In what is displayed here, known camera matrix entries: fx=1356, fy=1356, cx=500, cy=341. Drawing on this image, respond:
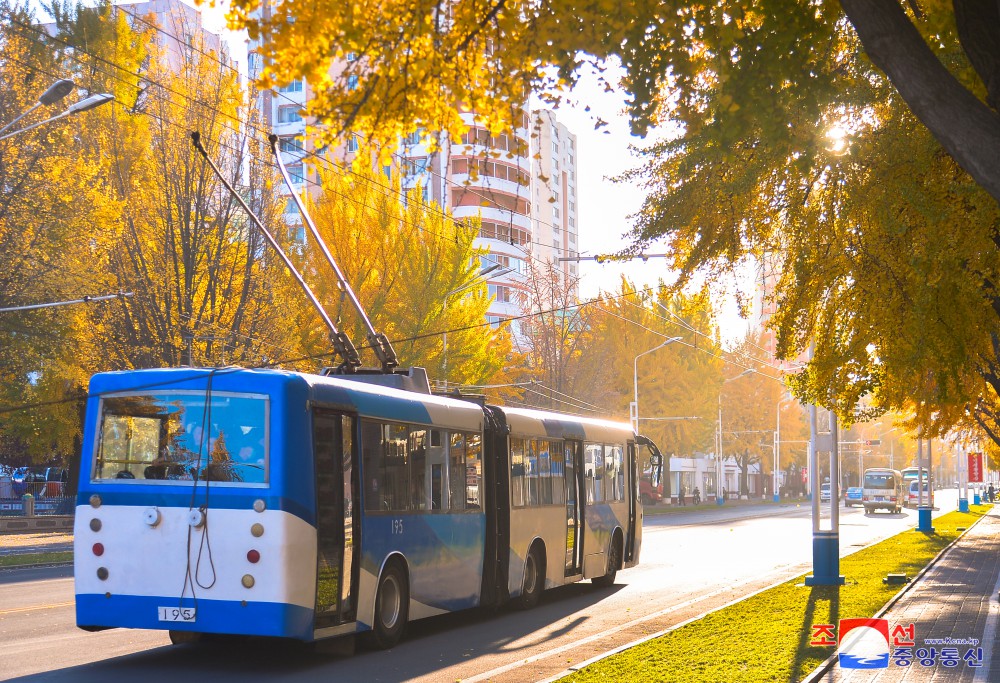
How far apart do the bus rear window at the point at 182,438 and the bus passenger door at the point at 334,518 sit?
25.3 inches

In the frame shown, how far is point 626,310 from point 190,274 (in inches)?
1362

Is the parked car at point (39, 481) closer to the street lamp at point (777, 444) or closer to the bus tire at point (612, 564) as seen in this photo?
the bus tire at point (612, 564)

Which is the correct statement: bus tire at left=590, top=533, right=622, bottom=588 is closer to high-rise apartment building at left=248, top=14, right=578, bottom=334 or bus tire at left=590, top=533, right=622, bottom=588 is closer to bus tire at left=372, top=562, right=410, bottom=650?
high-rise apartment building at left=248, top=14, right=578, bottom=334

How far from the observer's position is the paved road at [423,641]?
1220 cm

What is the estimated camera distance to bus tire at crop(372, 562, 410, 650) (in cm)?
1416

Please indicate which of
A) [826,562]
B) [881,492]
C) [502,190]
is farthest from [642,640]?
[502,190]

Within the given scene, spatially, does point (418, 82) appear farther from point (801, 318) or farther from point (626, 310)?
point (626, 310)

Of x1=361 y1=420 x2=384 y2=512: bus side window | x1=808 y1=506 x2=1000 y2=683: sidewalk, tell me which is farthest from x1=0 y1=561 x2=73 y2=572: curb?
x1=808 y1=506 x2=1000 y2=683: sidewalk

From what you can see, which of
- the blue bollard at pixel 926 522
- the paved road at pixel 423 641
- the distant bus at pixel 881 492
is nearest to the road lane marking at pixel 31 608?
the paved road at pixel 423 641

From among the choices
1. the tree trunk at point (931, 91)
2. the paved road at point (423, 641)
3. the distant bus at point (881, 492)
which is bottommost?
the distant bus at point (881, 492)

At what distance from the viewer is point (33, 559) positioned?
28797mm

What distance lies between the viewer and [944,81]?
21.5ft

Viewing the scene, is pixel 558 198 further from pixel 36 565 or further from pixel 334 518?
pixel 334 518

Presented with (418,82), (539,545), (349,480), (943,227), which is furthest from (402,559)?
(418,82)
